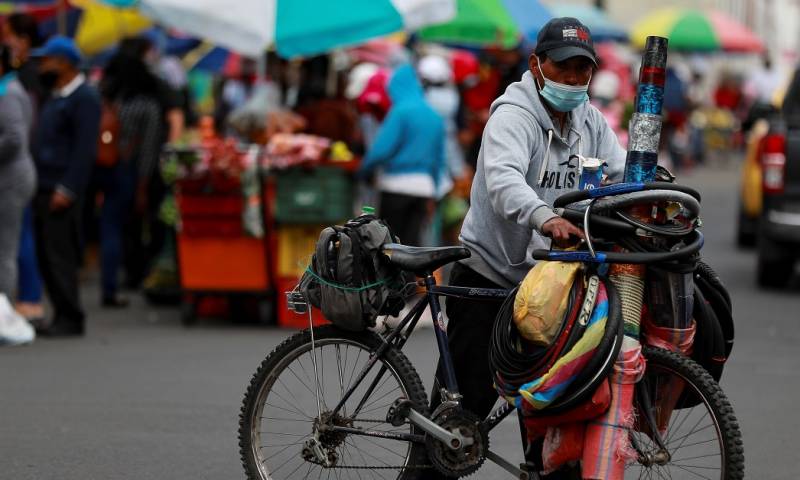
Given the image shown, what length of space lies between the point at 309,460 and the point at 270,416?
8.8 inches

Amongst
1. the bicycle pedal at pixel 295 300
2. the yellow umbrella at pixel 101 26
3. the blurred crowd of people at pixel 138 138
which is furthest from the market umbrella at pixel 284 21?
the bicycle pedal at pixel 295 300

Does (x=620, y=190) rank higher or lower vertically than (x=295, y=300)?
→ higher

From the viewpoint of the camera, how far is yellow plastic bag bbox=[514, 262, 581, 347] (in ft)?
15.6

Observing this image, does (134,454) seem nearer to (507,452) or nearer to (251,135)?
(507,452)

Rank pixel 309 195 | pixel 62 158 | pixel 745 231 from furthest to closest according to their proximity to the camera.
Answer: pixel 745 231 → pixel 309 195 → pixel 62 158

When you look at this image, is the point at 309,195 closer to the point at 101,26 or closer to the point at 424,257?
the point at 424,257

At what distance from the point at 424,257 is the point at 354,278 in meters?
0.26

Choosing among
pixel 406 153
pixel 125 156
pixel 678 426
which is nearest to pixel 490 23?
pixel 125 156

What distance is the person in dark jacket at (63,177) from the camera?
1018cm

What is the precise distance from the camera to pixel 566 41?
512 cm

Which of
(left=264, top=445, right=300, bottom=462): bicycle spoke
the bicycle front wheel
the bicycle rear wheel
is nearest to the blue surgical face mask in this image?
the bicycle rear wheel

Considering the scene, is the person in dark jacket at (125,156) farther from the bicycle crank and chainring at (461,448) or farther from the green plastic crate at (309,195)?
the bicycle crank and chainring at (461,448)

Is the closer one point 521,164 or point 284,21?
point 521,164

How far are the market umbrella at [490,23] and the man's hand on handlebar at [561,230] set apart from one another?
35.2 feet
